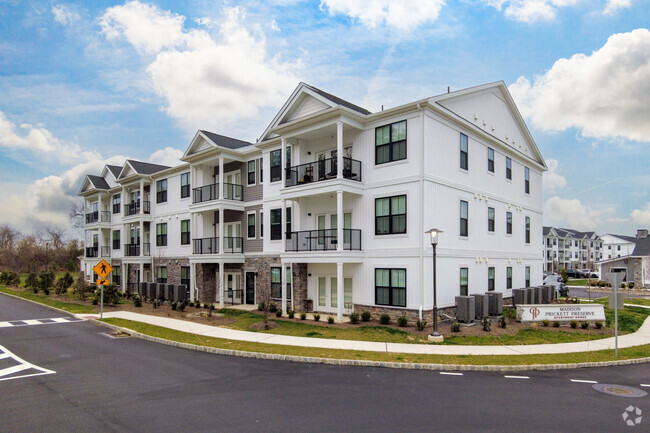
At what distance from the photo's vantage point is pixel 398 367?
38.2 feet

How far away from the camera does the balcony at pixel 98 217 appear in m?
→ 41.1

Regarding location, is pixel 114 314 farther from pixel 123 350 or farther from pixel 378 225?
pixel 378 225

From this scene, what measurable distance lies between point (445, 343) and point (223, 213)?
1737cm

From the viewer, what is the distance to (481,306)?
19.1 meters

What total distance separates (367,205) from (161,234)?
784 inches

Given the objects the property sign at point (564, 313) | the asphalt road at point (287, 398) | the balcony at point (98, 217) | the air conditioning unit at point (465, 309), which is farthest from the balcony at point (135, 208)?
the property sign at point (564, 313)

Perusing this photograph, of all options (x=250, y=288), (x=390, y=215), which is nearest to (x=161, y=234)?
(x=250, y=288)

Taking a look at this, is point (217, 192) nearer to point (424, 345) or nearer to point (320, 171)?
point (320, 171)

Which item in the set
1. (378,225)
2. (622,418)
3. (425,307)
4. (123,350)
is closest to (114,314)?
(123,350)

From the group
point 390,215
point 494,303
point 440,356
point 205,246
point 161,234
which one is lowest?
point 440,356

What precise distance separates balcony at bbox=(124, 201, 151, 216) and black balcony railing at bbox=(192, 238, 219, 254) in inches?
371

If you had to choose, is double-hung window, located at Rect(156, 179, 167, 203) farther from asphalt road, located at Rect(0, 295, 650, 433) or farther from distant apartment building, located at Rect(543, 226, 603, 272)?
distant apartment building, located at Rect(543, 226, 603, 272)

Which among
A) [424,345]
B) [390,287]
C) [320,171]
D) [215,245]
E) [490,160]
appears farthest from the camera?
[215,245]

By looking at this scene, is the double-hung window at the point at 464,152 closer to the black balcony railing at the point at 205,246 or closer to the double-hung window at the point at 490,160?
the double-hung window at the point at 490,160
